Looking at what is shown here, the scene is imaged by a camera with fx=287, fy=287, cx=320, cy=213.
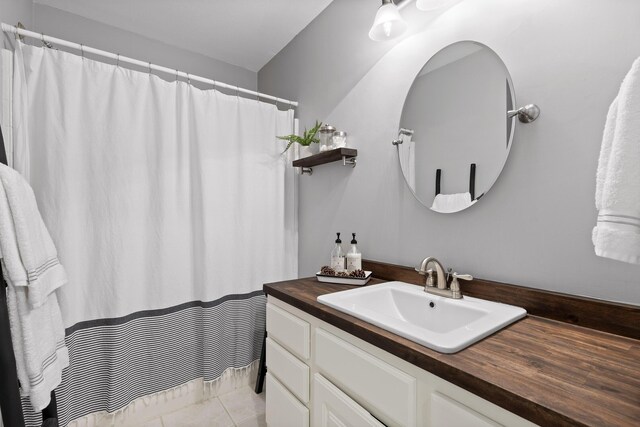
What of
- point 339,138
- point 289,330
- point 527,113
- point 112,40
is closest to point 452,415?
point 289,330

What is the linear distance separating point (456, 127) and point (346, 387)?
1.05 meters

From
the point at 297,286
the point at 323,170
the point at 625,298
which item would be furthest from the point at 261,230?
the point at 625,298

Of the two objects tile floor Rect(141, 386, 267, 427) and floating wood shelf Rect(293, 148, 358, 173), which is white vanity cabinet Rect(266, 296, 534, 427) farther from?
floating wood shelf Rect(293, 148, 358, 173)

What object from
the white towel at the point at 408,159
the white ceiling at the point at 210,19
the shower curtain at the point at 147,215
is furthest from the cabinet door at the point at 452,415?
the white ceiling at the point at 210,19

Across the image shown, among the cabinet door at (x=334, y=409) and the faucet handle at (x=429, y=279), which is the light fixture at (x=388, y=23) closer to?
the faucet handle at (x=429, y=279)

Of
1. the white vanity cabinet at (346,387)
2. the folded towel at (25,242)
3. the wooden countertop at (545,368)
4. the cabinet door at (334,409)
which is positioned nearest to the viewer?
the wooden countertop at (545,368)

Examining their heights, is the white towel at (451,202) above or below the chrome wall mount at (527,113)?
below

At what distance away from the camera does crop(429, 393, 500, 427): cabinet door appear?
57cm

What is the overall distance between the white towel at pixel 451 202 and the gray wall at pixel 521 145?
3 cm

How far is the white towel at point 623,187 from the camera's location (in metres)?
0.52

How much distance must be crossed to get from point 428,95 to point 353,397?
47.8 inches

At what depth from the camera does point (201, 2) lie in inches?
71.8

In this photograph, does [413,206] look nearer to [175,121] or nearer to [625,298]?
[625,298]

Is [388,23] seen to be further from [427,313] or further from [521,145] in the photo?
[427,313]
